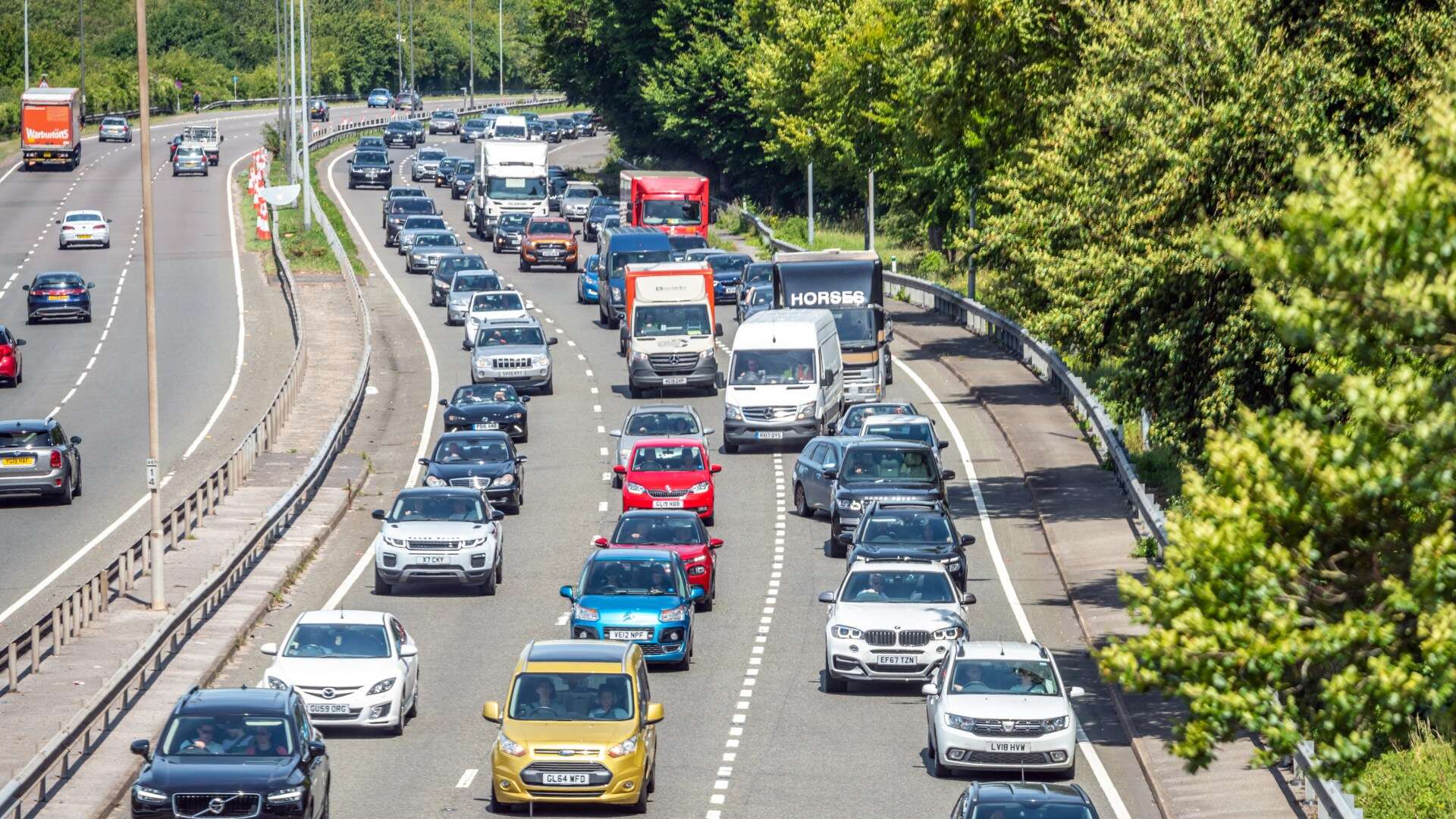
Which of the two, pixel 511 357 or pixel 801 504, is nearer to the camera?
pixel 801 504

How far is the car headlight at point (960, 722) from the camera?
22.4 metres

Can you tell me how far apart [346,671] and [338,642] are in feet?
1.77

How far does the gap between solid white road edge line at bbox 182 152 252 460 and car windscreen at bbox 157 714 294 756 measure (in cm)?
2468

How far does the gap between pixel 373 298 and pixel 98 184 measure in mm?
39584

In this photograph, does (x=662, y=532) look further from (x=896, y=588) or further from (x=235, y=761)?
(x=235, y=761)

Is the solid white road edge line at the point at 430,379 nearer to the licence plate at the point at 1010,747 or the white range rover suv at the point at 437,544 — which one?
the white range rover suv at the point at 437,544

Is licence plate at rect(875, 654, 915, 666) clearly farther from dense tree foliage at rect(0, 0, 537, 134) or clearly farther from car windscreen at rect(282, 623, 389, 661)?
dense tree foliage at rect(0, 0, 537, 134)

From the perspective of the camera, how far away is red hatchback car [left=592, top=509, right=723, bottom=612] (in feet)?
102

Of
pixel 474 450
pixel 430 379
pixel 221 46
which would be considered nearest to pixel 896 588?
pixel 474 450

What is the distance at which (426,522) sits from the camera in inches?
1267

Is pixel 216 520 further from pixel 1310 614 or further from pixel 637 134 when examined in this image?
pixel 637 134

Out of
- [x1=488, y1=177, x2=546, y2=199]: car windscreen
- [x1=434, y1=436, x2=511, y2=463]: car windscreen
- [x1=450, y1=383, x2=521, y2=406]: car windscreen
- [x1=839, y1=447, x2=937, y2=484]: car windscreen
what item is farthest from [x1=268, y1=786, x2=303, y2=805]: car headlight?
[x1=488, y1=177, x2=546, y2=199]: car windscreen

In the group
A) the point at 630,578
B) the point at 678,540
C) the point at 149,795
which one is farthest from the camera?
the point at 678,540

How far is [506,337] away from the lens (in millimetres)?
50938
